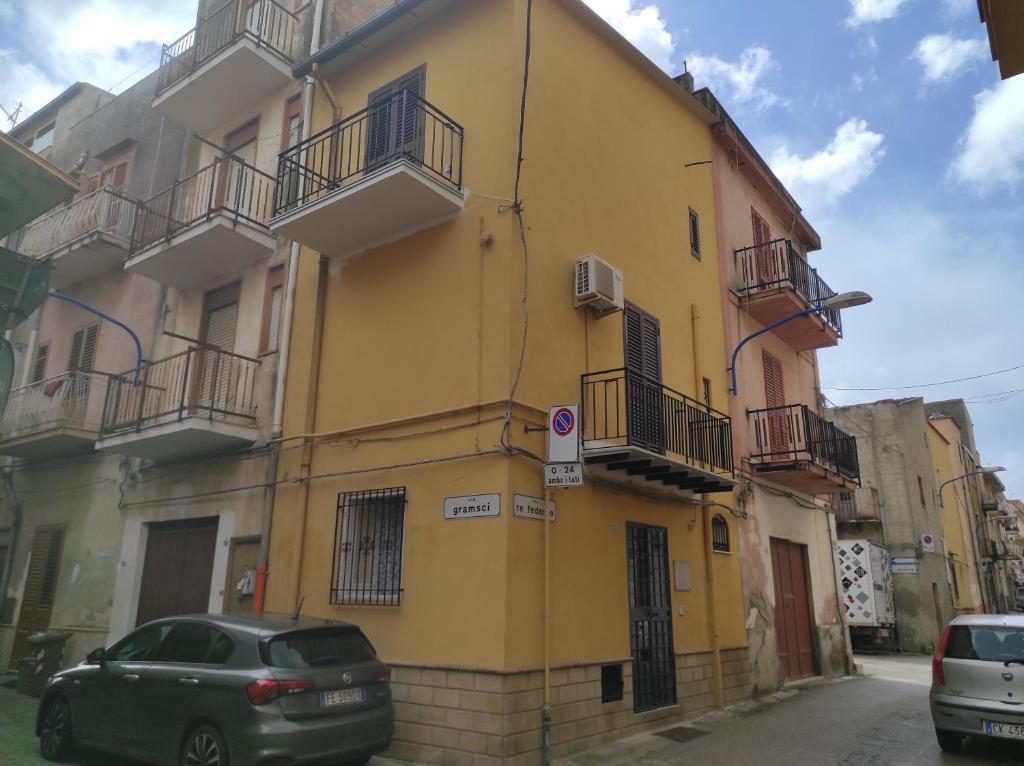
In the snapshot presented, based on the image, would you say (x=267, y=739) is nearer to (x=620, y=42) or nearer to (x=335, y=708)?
(x=335, y=708)

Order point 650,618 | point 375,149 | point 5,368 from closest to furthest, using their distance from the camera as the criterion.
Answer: point 5,368, point 650,618, point 375,149

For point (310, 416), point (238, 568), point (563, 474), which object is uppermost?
point (310, 416)

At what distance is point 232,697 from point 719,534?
846 centimetres

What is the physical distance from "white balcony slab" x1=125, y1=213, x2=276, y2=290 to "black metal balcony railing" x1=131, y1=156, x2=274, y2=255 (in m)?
0.14

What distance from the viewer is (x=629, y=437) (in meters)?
8.96

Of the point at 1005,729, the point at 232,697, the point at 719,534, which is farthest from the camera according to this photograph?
the point at 719,534

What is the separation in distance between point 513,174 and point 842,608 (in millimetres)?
12507

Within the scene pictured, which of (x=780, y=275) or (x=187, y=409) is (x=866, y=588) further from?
(x=187, y=409)

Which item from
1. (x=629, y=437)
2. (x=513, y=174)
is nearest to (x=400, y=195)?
(x=513, y=174)

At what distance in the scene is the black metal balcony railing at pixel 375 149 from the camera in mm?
9844

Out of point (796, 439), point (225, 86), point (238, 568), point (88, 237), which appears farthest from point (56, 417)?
point (796, 439)

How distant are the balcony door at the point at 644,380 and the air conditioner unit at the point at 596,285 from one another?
936 millimetres

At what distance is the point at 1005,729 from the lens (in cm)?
773

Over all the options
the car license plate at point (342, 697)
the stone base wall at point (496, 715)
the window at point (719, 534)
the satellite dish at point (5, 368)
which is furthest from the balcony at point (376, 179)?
the window at point (719, 534)
